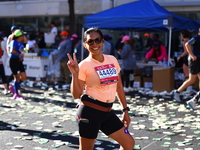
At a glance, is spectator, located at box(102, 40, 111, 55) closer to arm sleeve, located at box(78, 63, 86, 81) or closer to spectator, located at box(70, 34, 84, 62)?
spectator, located at box(70, 34, 84, 62)

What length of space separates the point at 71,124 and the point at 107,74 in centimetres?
365

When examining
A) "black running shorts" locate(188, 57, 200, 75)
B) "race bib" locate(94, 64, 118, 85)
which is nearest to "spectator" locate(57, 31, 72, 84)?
"black running shorts" locate(188, 57, 200, 75)

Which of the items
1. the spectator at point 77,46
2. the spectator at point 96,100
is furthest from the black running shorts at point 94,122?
the spectator at point 77,46

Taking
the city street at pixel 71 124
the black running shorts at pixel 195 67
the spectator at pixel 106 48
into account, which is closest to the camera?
the city street at pixel 71 124

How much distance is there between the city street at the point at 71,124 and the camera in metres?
6.19

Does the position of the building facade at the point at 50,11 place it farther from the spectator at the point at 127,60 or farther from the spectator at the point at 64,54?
the spectator at the point at 127,60

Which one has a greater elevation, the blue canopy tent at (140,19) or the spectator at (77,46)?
the blue canopy tent at (140,19)

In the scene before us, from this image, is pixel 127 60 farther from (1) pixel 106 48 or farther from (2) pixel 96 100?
(2) pixel 96 100

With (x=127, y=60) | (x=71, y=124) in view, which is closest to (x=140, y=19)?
(x=127, y=60)

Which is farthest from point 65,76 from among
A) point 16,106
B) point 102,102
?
point 102,102

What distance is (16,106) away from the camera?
959 cm

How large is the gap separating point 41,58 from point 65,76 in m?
1.36

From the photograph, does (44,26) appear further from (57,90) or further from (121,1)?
(57,90)

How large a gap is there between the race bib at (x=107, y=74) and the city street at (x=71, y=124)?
201 cm
